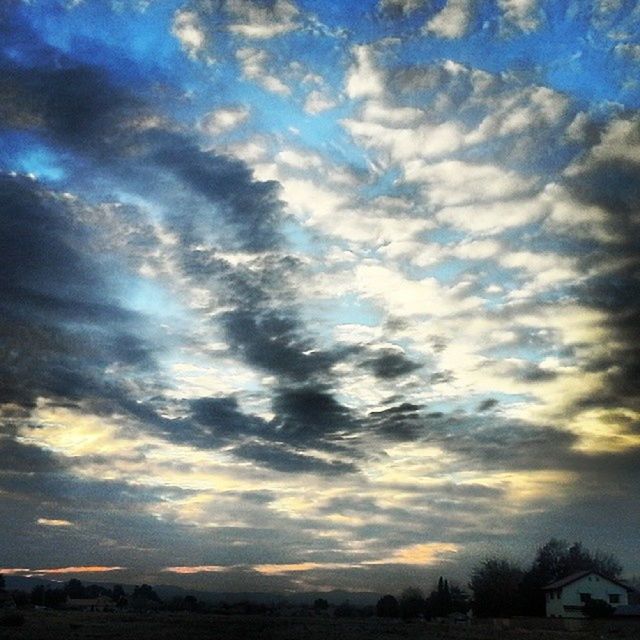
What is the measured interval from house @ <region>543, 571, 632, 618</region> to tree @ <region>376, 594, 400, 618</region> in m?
42.5

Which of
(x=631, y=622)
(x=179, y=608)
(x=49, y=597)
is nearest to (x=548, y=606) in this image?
(x=631, y=622)

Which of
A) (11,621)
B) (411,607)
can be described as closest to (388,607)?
(411,607)

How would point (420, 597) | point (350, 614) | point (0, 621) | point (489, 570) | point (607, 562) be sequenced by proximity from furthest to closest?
point (350, 614) < point (607, 562) < point (420, 597) < point (489, 570) < point (0, 621)

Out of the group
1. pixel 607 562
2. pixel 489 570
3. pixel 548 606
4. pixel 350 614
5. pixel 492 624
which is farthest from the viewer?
pixel 350 614

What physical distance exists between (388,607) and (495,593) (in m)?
41.7

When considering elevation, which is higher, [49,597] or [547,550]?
[547,550]

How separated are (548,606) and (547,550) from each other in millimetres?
38569

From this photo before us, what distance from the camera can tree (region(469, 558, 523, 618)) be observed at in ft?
321

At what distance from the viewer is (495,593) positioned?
99188mm

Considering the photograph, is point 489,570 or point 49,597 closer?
point 489,570

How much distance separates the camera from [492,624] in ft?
278

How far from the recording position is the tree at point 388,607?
134 meters

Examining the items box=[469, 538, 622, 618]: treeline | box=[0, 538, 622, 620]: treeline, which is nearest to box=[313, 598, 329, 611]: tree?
box=[0, 538, 622, 620]: treeline

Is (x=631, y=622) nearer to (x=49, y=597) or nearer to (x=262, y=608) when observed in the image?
(x=262, y=608)
